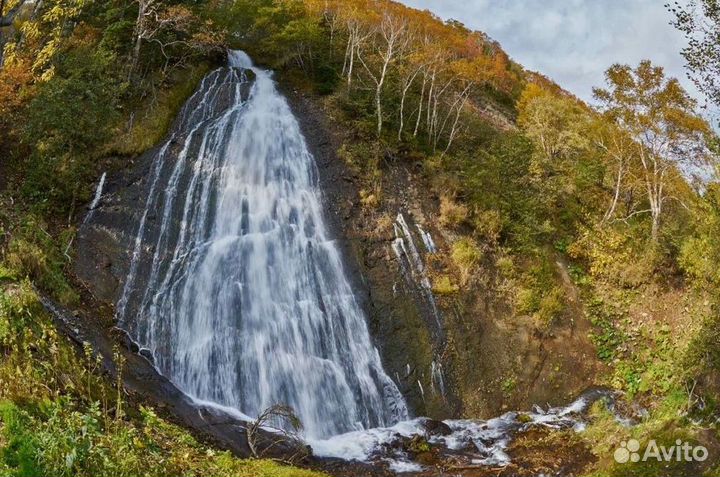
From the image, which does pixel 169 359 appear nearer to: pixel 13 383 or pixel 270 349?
pixel 270 349

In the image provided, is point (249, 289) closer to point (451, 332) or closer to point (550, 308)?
point (451, 332)

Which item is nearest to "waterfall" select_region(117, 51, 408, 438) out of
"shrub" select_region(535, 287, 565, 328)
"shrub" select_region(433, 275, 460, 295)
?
"shrub" select_region(433, 275, 460, 295)

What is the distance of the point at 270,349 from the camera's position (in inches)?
543

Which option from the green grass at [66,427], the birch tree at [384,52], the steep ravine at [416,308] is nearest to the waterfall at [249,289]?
the steep ravine at [416,308]

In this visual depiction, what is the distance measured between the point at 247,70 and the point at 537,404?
1822 centimetres

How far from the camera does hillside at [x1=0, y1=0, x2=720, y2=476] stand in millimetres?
12805

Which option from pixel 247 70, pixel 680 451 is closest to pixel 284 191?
pixel 247 70

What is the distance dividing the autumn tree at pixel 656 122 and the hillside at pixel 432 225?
7 cm

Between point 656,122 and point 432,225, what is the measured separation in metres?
8.54

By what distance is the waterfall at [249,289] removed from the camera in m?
13.2

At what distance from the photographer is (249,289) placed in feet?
49.2

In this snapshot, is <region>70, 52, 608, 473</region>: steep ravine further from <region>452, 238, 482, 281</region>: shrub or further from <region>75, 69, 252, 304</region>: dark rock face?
<region>452, 238, 482, 281</region>: shrub

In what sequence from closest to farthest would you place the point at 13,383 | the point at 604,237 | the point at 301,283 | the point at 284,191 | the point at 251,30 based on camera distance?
the point at 13,383, the point at 301,283, the point at 284,191, the point at 604,237, the point at 251,30

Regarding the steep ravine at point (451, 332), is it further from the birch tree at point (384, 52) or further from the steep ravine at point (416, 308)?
the birch tree at point (384, 52)
